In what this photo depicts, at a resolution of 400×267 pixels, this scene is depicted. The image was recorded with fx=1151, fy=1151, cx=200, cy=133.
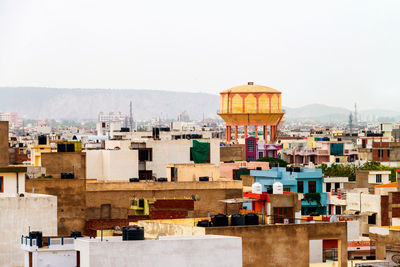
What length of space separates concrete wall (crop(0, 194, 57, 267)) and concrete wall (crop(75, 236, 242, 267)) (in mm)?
9386

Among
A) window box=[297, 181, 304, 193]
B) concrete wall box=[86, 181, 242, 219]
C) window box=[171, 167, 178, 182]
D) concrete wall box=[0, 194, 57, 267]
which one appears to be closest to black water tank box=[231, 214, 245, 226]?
concrete wall box=[0, 194, 57, 267]

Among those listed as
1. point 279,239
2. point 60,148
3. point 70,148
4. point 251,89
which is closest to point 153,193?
point 60,148

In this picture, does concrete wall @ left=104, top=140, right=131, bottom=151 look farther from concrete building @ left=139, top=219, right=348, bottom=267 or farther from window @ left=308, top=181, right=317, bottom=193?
concrete building @ left=139, top=219, right=348, bottom=267

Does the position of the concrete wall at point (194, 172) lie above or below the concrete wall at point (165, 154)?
below

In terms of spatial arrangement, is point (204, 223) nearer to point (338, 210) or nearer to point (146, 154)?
point (338, 210)

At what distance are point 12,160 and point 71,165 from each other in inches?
1270

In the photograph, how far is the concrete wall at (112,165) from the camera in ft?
181

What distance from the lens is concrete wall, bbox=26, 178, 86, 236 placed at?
39.6m

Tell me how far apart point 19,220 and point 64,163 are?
57.6 ft

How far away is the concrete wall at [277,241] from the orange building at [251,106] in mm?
112228

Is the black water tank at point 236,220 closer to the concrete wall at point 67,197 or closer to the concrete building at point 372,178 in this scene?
the concrete wall at point 67,197

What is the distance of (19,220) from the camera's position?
30.0 meters

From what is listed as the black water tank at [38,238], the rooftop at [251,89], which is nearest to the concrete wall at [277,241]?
the black water tank at [38,238]

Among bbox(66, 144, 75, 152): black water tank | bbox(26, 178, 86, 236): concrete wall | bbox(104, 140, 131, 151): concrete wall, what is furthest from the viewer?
bbox(104, 140, 131, 151): concrete wall
